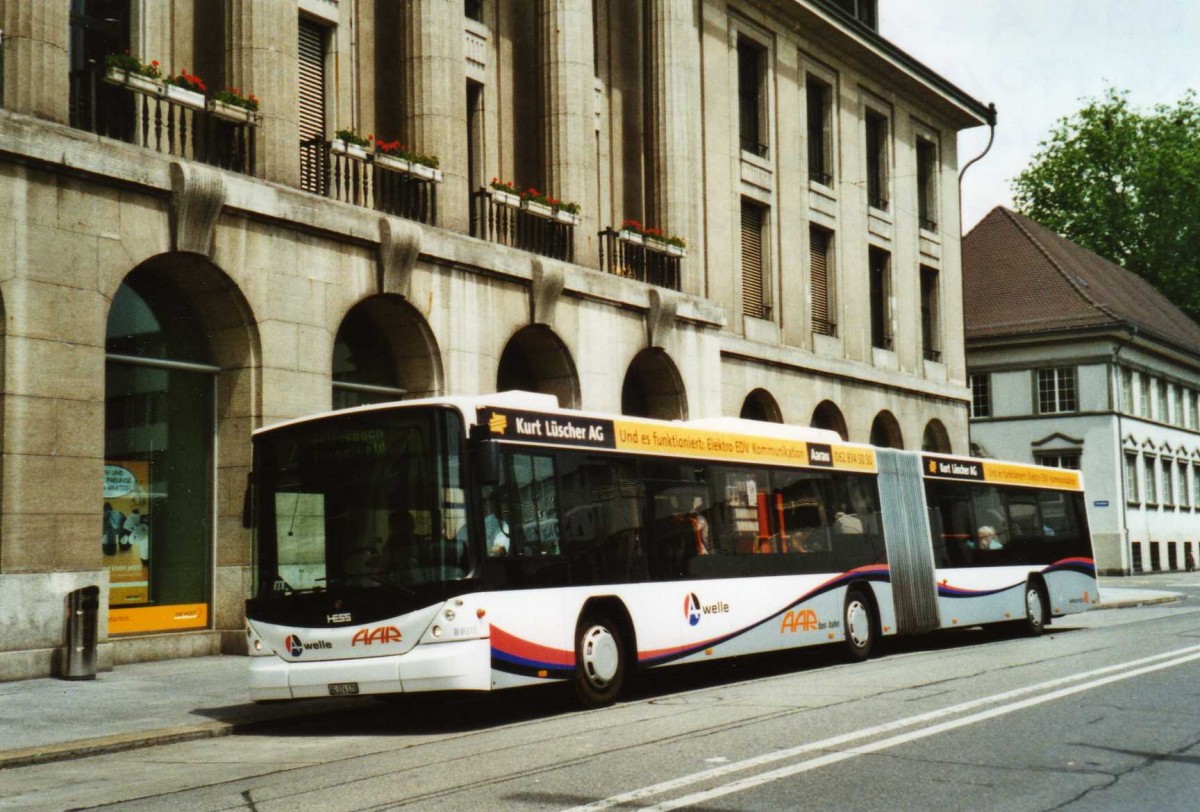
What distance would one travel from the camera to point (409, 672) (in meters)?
11.9

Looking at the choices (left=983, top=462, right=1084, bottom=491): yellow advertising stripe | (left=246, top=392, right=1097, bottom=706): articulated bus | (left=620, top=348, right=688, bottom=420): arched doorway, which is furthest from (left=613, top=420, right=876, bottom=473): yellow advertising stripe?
(left=620, top=348, right=688, bottom=420): arched doorway

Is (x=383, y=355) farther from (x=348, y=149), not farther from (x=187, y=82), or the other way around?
(x=187, y=82)

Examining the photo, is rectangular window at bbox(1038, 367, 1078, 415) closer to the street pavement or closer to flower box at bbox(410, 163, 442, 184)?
flower box at bbox(410, 163, 442, 184)

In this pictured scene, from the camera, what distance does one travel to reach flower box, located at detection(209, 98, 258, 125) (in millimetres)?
18672

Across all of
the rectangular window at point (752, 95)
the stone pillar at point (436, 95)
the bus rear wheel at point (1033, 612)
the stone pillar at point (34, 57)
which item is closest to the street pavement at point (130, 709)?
the stone pillar at point (34, 57)

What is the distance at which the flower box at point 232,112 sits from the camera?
1867 cm

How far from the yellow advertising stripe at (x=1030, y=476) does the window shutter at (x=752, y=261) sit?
914 centimetres

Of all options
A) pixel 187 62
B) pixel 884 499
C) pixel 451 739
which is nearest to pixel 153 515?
pixel 187 62

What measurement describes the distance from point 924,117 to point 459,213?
21616 mm

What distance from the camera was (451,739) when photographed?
37.7 feet

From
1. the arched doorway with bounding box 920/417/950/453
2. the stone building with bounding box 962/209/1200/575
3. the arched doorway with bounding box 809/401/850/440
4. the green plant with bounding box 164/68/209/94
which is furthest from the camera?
the stone building with bounding box 962/209/1200/575

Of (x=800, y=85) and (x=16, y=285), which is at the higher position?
(x=800, y=85)

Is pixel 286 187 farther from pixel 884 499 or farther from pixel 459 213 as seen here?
pixel 884 499

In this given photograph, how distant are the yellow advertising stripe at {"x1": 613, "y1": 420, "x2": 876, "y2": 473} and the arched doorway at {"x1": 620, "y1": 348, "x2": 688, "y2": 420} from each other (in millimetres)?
8718
